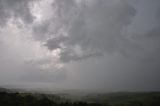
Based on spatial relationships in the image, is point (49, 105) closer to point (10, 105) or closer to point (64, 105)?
point (64, 105)

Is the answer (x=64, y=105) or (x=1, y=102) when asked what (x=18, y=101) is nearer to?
(x=1, y=102)

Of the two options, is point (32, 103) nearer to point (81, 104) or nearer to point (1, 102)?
point (1, 102)

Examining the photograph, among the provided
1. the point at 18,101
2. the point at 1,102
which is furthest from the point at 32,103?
the point at 1,102

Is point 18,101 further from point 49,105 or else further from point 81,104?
point 81,104

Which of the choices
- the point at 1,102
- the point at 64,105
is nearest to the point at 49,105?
the point at 64,105

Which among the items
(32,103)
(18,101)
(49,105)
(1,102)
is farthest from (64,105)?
(1,102)

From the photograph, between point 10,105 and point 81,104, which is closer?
point 10,105

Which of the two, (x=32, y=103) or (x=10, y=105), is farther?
(x=32, y=103)
